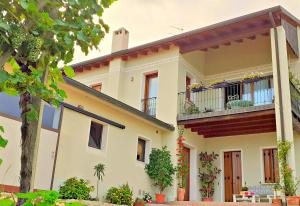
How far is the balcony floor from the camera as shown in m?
12.0

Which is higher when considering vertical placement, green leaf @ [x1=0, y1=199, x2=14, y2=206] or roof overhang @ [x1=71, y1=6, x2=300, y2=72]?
roof overhang @ [x1=71, y1=6, x2=300, y2=72]

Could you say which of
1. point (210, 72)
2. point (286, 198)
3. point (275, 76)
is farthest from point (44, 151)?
point (210, 72)

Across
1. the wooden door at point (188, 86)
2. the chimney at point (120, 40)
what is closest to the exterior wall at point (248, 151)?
the wooden door at point (188, 86)

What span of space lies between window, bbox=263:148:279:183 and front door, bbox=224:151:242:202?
1.00 metres

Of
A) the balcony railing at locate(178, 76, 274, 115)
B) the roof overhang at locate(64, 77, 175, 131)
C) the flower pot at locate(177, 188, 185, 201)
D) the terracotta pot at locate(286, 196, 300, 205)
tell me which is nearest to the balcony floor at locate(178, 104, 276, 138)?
the balcony railing at locate(178, 76, 274, 115)

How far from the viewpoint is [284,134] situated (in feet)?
35.8

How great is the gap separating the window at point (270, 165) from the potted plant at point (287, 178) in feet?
8.99

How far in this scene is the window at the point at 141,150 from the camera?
12.6m

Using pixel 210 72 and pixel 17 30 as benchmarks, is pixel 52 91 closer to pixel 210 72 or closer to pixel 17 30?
pixel 17 30

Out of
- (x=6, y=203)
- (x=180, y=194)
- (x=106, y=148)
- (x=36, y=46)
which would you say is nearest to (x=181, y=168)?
(x=180, y=194)

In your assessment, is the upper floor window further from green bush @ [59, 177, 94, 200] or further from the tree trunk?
the tree trunk

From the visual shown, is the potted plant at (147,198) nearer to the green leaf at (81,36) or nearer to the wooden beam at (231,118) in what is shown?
the wooden beam at (231,118)

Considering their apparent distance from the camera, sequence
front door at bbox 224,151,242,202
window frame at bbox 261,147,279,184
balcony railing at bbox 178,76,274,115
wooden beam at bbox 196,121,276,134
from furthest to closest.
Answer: front door at bbox 224,151,242,202
window frame at bbox 261,147,279,184
wooden beam at bbox 196,121,276,134
balcony railing at bbox 178,76,274,115

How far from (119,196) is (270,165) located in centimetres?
618
